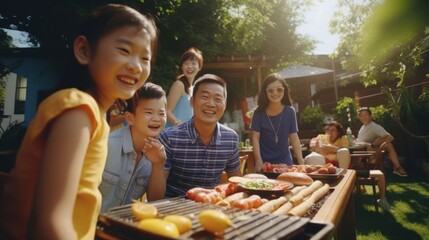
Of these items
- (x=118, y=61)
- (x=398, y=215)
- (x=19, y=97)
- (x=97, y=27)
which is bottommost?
(x=398, y=215)

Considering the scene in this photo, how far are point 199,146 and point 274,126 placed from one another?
74.2 inches

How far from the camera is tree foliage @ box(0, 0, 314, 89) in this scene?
778 cm

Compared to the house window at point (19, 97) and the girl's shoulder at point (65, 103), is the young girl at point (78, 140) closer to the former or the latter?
the girl's shoulder at point (65, 103)

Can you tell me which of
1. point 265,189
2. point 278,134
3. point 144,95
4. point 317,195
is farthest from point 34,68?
point 317,195

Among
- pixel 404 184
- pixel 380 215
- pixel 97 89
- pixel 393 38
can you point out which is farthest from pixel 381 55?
pixel 404 184

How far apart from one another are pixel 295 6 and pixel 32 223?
834 inches

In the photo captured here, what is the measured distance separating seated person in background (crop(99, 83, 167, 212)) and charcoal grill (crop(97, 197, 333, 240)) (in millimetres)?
722

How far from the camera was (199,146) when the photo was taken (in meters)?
2.48

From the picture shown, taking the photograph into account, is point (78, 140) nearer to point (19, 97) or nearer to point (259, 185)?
point (259, 185)

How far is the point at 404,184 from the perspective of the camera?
23.8 feet

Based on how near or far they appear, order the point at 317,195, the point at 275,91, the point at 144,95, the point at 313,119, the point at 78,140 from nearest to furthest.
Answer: the point at 78,140
the point at 317,195
the point at 144,95
the point at 275,91
the point at 313,119

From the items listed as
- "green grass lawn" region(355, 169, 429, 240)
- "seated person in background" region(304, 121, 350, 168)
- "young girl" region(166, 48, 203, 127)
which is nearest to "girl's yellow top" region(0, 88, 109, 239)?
"young girl" region(166, 48, 203, 127)

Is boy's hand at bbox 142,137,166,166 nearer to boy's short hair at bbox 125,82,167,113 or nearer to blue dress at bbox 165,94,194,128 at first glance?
boy's short hair at bbox 125,82,167,113

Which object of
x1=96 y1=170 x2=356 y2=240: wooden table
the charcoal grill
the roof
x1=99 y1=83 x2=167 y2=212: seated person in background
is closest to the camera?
the charcoal grill
